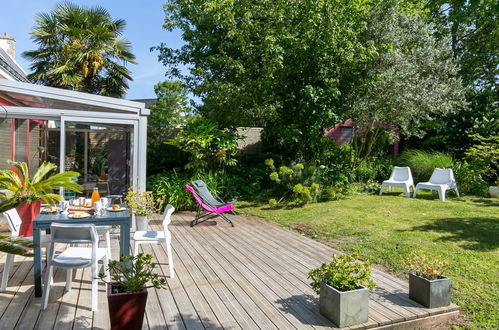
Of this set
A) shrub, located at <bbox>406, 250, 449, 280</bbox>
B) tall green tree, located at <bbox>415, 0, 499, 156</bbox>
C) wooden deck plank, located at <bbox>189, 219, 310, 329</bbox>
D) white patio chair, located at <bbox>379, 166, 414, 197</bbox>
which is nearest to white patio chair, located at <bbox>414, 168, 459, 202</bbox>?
white patio chair, located at <bbox>379, 166, 414, 197</bbox>

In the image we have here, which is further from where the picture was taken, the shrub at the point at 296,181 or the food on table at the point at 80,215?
the shrub at the point at 296,181

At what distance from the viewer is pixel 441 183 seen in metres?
9.98

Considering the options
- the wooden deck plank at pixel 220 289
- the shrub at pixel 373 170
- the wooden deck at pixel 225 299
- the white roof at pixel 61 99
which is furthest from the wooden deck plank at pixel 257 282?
the shrub at pixel 373 170

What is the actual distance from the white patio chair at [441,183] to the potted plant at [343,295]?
23.3ft

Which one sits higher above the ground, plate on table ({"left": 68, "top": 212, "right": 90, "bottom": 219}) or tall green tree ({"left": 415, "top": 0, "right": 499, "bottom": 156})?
tall green tree ({"left": 415, "top": 0, "right": 499, "bottom": 156})

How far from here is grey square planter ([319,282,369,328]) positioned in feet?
10.3

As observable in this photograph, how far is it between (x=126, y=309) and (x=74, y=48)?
1244 centimetres

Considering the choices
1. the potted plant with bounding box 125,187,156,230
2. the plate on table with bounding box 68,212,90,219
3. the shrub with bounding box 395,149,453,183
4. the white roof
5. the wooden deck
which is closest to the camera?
the wooden deck

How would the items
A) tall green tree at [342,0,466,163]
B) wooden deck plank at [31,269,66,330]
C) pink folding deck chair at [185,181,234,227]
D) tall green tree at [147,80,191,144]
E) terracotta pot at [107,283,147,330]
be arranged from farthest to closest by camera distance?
tall green tree at [147,80,191,144] < tall green tree at [342,0,466,163] < pink folding deck chair at [185,181,234,227] < wooden deck plank at [31,269,66,330] < terracotta pot at [107,283,147,330]

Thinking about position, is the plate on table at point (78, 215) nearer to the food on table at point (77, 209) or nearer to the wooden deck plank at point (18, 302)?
the food on table at point (77, 209)

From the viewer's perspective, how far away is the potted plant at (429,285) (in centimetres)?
353

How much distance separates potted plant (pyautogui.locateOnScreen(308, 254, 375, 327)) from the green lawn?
1123 mm

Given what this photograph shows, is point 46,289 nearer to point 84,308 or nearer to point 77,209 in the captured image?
point 84,308

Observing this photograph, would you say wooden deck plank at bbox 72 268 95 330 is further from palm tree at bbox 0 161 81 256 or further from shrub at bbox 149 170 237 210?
shrub at bbox 149 170 237 210
